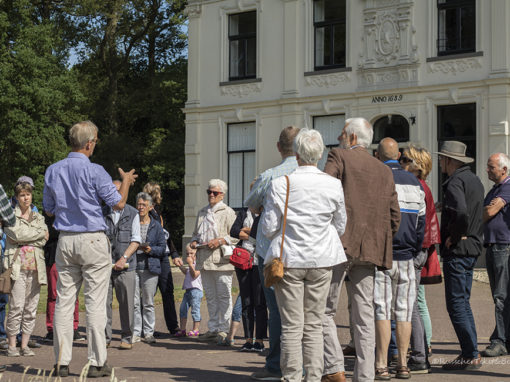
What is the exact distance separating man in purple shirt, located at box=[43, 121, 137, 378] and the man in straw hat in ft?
10.4

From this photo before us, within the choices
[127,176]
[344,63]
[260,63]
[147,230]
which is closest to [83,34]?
[260,63]

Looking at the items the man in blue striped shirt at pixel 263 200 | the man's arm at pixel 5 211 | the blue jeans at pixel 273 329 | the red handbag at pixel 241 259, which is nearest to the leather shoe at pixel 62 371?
the man's arm at pixel 5 211

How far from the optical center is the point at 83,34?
39.3 meters

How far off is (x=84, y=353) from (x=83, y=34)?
3107cm

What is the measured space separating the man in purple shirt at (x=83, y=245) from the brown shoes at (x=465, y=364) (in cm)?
321

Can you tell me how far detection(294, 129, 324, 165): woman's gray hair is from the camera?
725cm

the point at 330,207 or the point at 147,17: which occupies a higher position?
the point at 147,17

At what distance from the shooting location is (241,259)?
10281mm

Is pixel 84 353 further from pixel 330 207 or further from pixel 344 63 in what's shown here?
pixel 344 63

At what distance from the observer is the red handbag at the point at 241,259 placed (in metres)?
10.3

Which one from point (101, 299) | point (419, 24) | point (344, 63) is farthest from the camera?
point (344, 63)

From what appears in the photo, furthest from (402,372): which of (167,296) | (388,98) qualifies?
(388,98)

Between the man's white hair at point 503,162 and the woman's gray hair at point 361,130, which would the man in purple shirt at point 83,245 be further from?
the man's white hair at point 503,162

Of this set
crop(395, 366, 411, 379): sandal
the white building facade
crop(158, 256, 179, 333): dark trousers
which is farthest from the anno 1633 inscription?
crop(395, 366, 411, 379): sandal
